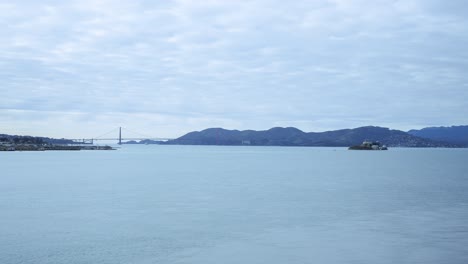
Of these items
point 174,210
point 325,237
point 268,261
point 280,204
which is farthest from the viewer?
point 280,204

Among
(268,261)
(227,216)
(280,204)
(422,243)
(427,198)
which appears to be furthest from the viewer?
(427,198)

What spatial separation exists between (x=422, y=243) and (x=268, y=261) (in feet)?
19.8

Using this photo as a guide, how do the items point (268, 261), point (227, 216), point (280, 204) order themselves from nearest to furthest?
point (268, 261) < point (227, 216) < point (280, 204)

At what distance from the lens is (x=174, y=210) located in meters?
25.3

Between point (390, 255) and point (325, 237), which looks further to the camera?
point (325, 237)

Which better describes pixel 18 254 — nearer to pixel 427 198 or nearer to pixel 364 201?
pixel 364 201

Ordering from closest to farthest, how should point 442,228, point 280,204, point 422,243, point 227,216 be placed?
point 422,243 < point 442,228 < point 227,216 < point 280,204

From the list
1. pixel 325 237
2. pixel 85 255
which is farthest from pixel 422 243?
pixel 85 255

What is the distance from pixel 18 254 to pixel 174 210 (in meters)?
10.7

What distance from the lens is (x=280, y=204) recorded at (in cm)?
2828

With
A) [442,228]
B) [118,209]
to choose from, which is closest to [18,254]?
[118,209]

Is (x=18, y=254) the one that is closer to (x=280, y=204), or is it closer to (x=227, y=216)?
(x=227, y=216)

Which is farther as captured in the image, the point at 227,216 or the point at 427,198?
the point at 427,198

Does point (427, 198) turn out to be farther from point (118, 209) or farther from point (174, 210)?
point (118, 209)
